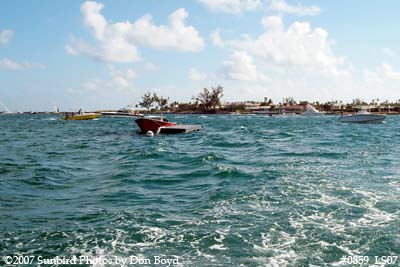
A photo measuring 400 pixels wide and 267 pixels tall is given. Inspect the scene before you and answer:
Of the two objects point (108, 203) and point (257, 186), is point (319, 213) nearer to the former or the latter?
point (257, 186)

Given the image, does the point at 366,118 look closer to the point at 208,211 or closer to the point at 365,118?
the point at 365,118

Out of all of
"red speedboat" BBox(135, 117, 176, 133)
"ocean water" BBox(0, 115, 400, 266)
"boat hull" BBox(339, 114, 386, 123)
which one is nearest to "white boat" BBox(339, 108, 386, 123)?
"boat hull" BBox(339, 114, 386, 123)

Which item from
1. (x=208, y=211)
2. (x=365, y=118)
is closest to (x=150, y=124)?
(x=208, y=211)

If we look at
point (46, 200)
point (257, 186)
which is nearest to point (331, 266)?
point (257, 186)

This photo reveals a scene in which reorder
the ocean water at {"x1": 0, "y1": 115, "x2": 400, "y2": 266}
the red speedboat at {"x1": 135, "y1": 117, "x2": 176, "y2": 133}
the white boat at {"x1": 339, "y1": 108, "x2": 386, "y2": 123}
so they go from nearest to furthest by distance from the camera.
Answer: the ocean water at {"x1": 0, "y1": 115, "x2": 400, "y2": 266}, the red speedboat at {"x1": 135, "y1": 117, "x2": 176, "y2": 133}, the white boat at {"x1": 339, "y1": 108, "x2": 386, "y2": 123}

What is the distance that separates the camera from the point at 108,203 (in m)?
11.4

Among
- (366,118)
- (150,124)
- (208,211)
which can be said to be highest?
(150,124)

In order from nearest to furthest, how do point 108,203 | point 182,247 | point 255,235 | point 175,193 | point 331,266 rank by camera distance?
point 331,266 → point 182,247 → point 255,235 → point 108,203 → point 175,193

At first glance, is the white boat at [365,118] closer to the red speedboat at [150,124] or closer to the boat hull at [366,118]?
the boat hull at [366,118]

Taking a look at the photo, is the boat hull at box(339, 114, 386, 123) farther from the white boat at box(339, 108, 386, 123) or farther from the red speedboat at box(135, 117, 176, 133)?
the red speedboat at box(135, 117, 176, 133)

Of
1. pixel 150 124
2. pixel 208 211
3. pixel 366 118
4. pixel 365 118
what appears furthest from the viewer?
pixel 365 118

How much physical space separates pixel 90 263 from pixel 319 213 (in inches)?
227

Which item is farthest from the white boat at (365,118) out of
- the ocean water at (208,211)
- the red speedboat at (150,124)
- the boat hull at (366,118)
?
the ocean water at (208,211)

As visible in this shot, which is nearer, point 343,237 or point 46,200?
point 343,237
